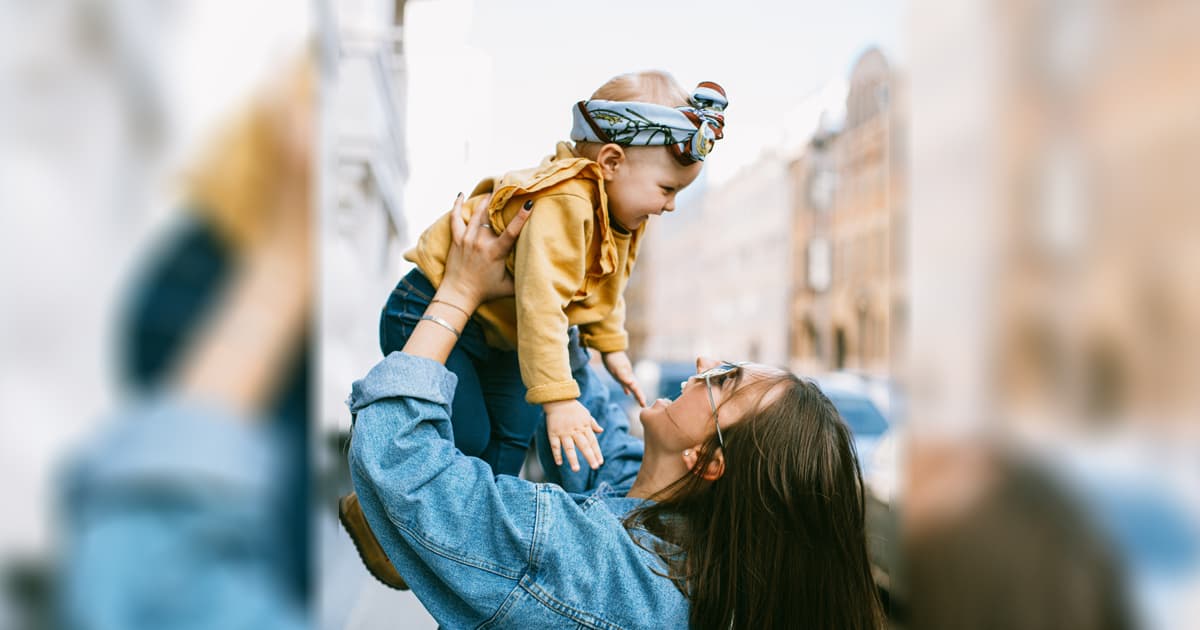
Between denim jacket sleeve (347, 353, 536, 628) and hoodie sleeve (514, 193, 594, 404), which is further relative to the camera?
hoodie sleeve (514, 193, 594, 404)

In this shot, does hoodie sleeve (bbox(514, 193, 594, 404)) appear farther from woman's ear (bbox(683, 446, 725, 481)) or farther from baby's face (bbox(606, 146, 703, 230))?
woman's ear (bbox(683, 446, 725, 481))

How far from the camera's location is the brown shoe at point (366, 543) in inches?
69.3

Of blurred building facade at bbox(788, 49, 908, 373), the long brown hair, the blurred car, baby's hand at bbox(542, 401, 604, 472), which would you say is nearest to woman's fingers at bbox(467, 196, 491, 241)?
baby's hand at bbox(542, 401, 604, 472)

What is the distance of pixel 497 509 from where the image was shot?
141cm

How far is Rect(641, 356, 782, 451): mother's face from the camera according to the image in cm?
176

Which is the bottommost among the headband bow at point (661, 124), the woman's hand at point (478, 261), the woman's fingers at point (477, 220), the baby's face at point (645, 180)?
the woman's hand at point (478, 261)

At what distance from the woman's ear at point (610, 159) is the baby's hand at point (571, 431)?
433 millimetres

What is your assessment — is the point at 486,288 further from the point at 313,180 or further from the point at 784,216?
the point at 784,216

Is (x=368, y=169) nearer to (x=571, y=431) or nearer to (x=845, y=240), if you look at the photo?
(x=571, y=431)

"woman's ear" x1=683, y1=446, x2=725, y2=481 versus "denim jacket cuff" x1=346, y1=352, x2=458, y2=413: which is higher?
"denim jacket cuff" x1=346, y1=352, x2=458, y2=413

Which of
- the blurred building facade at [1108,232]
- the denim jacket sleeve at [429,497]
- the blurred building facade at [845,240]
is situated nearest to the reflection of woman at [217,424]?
the blurred building facade at [1108,232]

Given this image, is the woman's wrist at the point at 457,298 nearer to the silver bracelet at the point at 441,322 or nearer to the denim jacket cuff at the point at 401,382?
the silver bracelet at the point at 441,322

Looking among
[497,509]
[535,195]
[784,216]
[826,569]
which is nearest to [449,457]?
[497,509]

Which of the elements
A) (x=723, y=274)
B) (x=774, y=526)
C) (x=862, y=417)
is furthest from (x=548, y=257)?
(x=723, y=274)
